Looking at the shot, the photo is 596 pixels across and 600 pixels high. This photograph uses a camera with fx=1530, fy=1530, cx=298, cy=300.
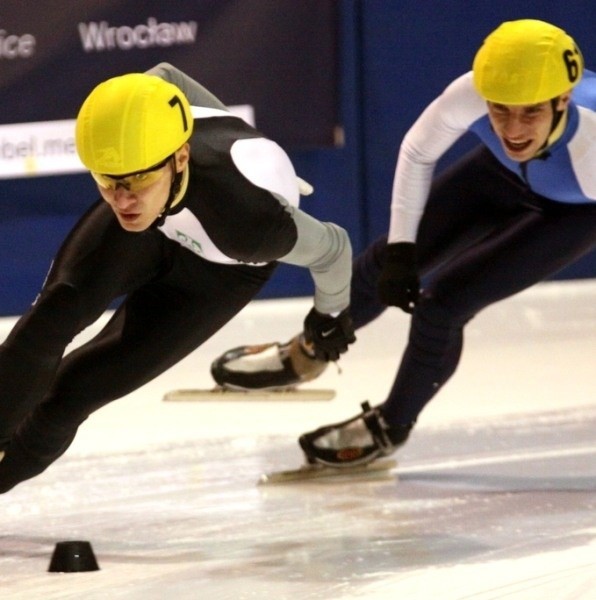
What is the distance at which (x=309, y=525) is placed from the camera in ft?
11.7

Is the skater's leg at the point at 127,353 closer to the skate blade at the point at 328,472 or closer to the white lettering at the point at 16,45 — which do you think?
the skate blade at the point at 328,472

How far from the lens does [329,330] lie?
12.1ft

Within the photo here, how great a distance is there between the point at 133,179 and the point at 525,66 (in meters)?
1.11

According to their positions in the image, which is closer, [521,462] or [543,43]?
[543,43]

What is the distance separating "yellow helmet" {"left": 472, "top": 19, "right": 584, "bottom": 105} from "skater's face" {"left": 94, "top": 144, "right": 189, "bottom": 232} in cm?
93

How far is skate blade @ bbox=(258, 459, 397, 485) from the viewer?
405cm

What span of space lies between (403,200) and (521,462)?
0.85 meters

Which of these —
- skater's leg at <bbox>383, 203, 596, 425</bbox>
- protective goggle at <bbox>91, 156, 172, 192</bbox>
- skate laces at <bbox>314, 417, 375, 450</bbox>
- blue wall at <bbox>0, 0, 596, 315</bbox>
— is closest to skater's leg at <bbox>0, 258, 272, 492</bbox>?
protective goggle at <bbox>91, 156, 172, 192</bbox>

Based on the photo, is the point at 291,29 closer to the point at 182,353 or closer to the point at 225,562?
the point at 182,353

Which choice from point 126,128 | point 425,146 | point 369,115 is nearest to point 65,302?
point 126,128

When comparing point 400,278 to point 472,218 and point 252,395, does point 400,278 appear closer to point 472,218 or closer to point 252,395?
point 472,218

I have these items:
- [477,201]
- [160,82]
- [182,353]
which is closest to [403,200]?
[477,201]

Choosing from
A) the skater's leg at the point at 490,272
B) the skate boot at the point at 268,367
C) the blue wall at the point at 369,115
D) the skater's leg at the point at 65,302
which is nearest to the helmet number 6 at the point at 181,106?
the skater's leg at the point at 65,302

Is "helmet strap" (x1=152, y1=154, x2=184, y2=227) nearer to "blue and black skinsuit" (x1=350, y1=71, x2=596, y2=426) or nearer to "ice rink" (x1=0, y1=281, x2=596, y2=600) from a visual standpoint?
"ice rink" (x1=0, y1=281, x2=596, y2=600)
